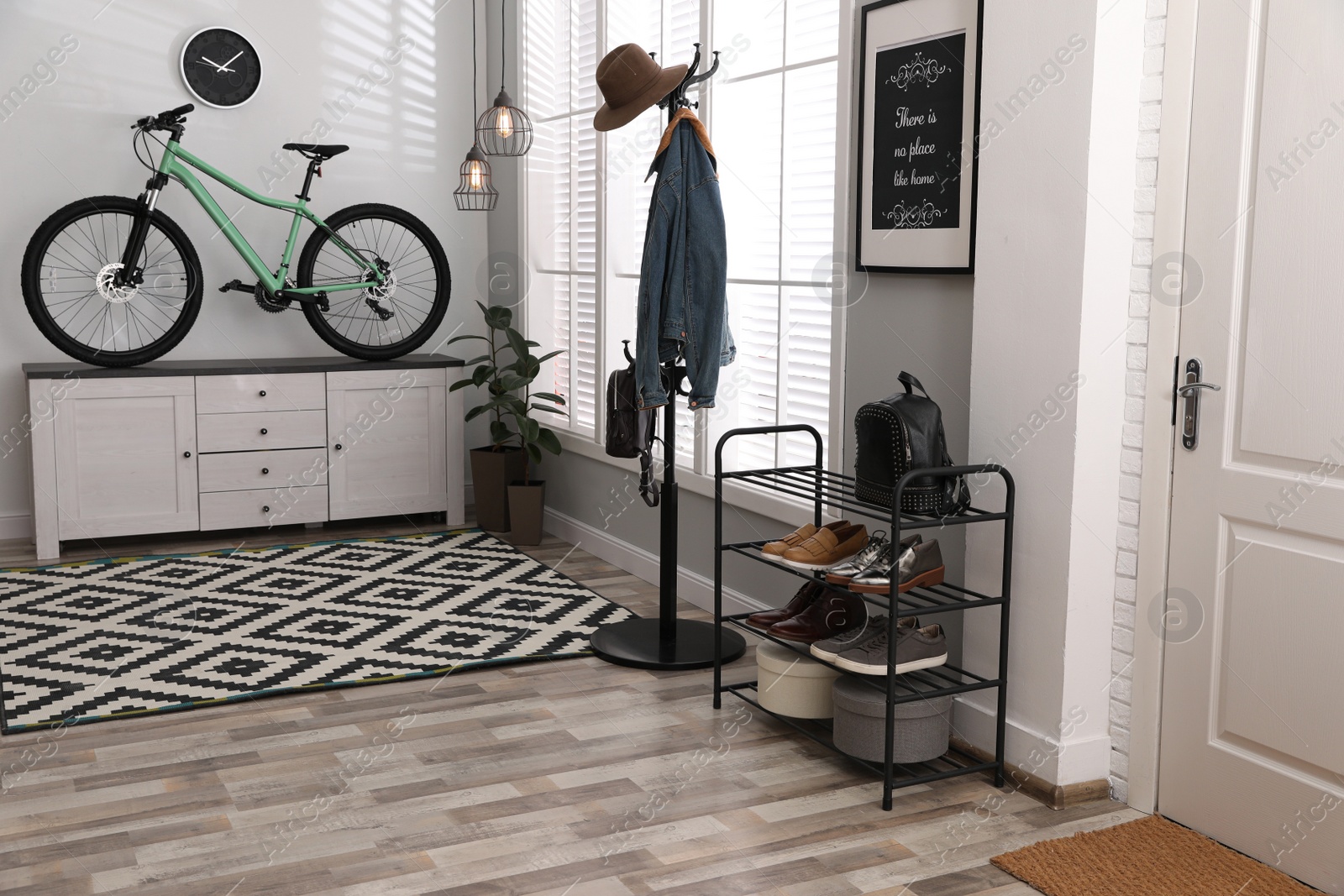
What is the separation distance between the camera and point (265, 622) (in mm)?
3838

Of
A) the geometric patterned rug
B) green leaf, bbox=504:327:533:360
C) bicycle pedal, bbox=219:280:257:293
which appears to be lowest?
the geometric patterned rug

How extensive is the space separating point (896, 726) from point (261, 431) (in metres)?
3.35

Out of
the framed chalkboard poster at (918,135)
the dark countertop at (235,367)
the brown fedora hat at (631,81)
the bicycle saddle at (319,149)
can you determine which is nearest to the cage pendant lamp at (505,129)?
the bicycle saddle at (319,149)

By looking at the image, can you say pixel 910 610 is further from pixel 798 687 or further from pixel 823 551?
pixel 798 687

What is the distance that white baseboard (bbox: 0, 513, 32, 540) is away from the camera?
197 inches

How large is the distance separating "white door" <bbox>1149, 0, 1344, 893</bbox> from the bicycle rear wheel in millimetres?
4009

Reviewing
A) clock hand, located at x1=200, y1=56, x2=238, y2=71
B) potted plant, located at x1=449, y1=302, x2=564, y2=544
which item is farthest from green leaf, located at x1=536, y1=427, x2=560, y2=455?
clock hand, located at x1=200, y1=56, x2=238, y2=71

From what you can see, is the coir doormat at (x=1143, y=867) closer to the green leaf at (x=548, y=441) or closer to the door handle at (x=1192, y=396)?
the door handle at (x=1192, y=396)

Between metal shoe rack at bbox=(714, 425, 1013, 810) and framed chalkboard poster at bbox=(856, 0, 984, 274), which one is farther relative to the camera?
framed chalkboard poster at bbox=(856, 0, 984, 274)

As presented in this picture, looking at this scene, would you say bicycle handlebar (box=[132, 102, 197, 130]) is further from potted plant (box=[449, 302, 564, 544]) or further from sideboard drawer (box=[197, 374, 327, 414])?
potted plant (box=[449, 302, 564, 544])

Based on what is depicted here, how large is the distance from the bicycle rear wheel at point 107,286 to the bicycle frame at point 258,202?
21 cm

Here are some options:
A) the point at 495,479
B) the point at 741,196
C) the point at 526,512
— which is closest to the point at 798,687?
the point at 741,196

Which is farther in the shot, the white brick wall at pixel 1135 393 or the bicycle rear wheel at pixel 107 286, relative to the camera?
the bicycle rear wheel at pixel 107 286

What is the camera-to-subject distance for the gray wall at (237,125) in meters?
4.94
